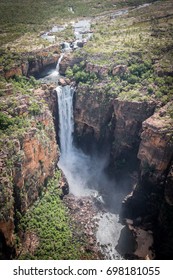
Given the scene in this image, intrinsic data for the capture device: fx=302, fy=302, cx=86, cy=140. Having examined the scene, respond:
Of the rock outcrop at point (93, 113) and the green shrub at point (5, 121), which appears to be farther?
the rock outcrop at point (93, 113)

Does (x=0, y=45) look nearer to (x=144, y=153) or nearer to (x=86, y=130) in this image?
(x=86, y=130)

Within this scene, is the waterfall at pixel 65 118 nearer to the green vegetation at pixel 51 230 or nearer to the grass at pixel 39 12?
the green vegetation at pixel 51 230

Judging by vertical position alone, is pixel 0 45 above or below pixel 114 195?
above

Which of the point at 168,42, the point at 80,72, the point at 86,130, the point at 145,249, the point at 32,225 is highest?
the point at 168,42

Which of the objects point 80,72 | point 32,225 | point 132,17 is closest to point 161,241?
point 32,225

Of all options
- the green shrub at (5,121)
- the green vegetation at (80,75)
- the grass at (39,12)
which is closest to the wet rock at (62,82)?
the green vegetation at (80,75)

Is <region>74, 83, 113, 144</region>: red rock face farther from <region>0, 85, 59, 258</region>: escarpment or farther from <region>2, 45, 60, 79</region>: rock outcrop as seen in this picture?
<region>2, 45, 60, 79</region>: rock outcrop

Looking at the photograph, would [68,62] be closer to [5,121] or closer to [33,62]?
[33,62]
